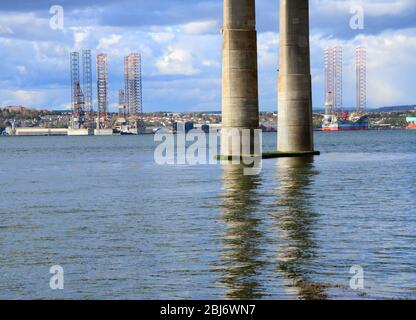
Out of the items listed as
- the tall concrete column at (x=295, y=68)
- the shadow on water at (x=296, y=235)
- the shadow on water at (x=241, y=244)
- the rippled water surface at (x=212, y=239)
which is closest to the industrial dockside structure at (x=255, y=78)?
the tall concrete column at (x=295, y=68)

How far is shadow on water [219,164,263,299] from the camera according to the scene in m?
20.9

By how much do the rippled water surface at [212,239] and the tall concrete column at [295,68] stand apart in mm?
24676

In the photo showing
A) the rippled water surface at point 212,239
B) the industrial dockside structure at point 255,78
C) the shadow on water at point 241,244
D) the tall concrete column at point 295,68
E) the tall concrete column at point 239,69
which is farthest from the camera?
the tall concrete column at point 295,68

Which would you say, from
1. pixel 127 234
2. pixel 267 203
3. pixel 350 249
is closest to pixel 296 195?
pixel 267 203

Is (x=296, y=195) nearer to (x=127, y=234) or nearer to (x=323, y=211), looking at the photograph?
(x=323, y=211)

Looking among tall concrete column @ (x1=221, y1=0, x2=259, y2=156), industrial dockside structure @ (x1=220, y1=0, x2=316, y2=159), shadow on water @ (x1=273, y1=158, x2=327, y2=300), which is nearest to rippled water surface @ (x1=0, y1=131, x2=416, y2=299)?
shadow on water @ (x1=273, y1=158, x2=327, y2=300)

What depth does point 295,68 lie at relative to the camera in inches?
3118

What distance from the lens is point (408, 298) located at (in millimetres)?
19125

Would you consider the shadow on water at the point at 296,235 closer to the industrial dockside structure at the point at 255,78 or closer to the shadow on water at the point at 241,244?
the shadow on water at the point at 241,244

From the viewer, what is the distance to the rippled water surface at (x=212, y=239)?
69.1ft

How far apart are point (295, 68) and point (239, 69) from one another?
7898 millimetres

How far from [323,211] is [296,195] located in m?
7.67

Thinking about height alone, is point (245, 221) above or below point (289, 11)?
below
